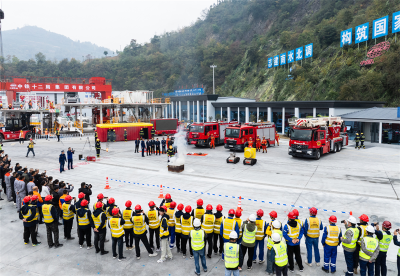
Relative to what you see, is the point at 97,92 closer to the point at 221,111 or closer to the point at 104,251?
the point at 221,111

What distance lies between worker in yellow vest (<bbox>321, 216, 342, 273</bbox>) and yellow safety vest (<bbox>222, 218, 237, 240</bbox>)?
2.22 metres

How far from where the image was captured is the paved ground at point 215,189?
7570 mm

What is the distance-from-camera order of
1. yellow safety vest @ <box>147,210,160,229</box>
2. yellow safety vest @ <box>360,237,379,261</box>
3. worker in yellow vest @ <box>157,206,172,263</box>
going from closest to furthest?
yellow safety vest @ <box>360,237,379,261</box> < worker in yellow vest @ <box>157,206,172,263</box> < yellow safety vest @ <box>147,210,160,229</box>

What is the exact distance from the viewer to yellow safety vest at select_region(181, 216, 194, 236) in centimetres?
752

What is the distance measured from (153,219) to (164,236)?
2.12 feet

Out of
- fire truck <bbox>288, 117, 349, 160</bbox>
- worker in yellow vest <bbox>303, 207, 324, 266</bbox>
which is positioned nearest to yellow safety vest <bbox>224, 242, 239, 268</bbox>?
worker in yellow vest <bbox>303, 207, 324, 266</bbox>

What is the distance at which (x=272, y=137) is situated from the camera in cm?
2966

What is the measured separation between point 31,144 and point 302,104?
104ft

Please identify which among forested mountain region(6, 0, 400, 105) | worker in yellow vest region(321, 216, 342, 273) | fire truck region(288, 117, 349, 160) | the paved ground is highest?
forested mountain region(6, 0, 400, 105)

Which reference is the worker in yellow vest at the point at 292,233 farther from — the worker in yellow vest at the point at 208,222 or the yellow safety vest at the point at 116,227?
the yellow safety vest at the point at 116,227

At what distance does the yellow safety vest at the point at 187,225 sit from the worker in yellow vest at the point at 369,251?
4.15 meters

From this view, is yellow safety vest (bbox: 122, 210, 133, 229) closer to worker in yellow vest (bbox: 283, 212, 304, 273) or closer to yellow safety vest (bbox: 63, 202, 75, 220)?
yellow safety vest (bbox: 63, 202, 75, 220)

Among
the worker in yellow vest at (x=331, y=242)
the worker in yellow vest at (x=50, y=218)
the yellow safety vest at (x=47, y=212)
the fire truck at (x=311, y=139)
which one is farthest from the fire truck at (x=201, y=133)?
the worker in yellow vest at (x=331, y=242)

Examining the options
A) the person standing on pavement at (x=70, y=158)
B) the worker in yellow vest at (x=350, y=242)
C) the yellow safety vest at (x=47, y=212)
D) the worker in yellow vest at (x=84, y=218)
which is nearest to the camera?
the worker in yellow vest at (x=350, y=242)
